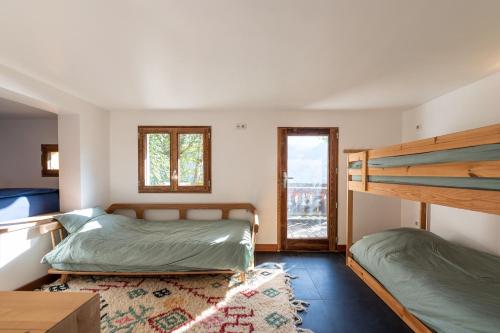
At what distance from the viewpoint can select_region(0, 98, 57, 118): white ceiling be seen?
300 centimetres

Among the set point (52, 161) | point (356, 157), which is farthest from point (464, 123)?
point (52, 161)

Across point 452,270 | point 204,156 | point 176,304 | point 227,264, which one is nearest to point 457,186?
point 452,270

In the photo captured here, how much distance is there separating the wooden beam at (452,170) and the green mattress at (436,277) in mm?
775

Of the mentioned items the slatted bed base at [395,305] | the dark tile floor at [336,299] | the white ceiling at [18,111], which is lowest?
the dark tile floor at [336,299]

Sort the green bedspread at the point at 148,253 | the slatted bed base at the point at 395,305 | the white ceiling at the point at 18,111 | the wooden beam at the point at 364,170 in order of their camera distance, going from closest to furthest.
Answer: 1. the slatted bed base at the point at 395,305
2. the wooden beam at the point at 364,170
3. the green bedspread at the point at 148,253
4. the white ceiling at the point at 18,111

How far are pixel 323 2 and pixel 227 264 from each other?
2.39 m

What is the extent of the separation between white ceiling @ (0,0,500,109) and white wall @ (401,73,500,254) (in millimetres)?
188

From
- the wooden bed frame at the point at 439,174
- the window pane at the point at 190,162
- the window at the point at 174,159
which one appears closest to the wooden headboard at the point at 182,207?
the window at the point at 174,159

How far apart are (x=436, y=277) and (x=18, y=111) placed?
528cm

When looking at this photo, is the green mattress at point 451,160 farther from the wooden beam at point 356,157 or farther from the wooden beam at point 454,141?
the wooden beam at point 356,157

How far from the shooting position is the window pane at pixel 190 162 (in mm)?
3680

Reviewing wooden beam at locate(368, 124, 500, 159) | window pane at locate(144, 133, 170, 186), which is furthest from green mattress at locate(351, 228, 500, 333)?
window pane at locate(144, 133, 170, 186)

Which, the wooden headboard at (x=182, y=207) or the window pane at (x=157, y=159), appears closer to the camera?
the wooden headboard at (x=182, y=207)

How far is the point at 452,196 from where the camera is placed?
125cm
